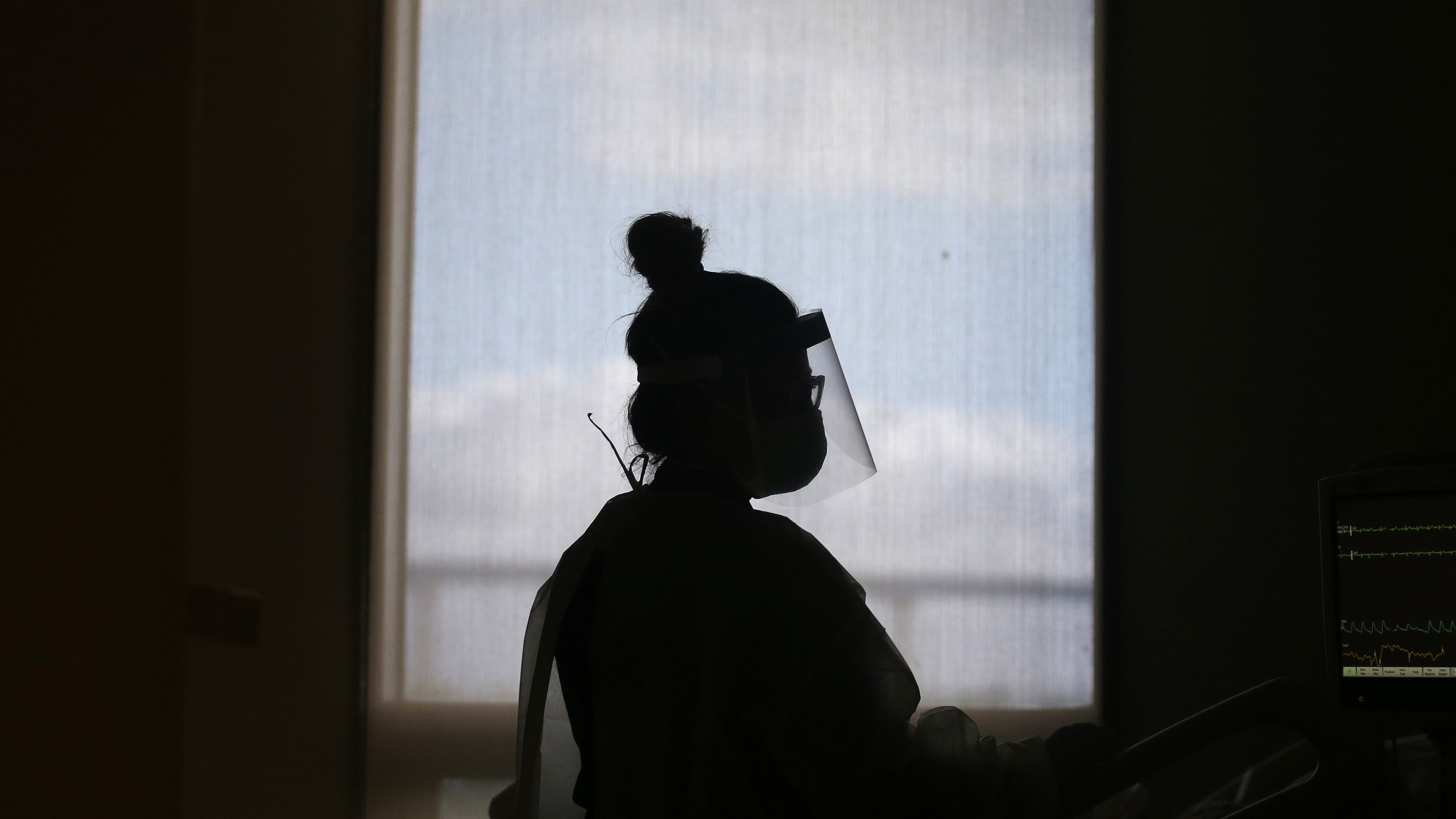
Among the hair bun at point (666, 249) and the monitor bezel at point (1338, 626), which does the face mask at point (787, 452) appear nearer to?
the hair bun at point (666, 249)

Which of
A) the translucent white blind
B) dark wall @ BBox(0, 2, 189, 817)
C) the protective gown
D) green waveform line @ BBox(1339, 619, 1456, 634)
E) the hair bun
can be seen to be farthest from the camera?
the translucent white blind

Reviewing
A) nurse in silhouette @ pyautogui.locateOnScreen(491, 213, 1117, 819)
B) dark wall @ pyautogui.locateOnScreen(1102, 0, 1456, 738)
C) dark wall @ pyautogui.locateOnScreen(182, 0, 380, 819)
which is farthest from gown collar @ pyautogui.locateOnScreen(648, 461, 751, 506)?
dark wall @ pyautogui.locateOnScreen(1102, 0, 1456, 738)

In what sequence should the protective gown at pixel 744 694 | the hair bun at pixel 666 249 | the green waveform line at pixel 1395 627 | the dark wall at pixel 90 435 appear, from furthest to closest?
the hair bun at pixel 666 249, the green waveform line at pixel 1395 627, the protective gown at pixel 744 694, the dark wall at pixel 90 435

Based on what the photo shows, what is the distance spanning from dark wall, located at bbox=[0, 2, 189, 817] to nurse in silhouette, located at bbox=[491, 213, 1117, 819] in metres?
0.49

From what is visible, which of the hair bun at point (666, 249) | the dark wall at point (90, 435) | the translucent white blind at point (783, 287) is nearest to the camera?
the dark wall at point (90, 435)

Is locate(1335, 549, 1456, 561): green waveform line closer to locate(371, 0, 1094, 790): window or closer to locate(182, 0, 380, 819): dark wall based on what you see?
locate(371, 0, 1094, 790): window

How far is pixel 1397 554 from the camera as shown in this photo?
1.12 m

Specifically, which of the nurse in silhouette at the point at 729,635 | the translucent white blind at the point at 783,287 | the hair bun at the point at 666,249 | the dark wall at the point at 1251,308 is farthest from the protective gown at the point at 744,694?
the dark wall at the point at 1251,308

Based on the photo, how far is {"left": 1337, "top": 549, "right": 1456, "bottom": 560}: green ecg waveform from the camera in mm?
1094

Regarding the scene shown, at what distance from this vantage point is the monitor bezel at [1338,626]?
3.56 feet

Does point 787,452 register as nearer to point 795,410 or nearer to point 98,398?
point 795,410

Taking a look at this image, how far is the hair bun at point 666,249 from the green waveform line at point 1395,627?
3.26 feet

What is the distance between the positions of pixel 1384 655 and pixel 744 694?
840 millimetres

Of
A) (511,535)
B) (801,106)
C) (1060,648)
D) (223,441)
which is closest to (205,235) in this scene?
(223,441)
